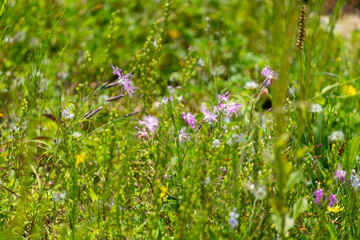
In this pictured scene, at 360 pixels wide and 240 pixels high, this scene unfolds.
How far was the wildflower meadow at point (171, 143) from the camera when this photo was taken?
1.35m

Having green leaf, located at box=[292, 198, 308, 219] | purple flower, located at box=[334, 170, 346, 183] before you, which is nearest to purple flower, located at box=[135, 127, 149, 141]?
green leaf, located at box=[292, 198, 308, 219]

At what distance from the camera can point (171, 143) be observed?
1.71 meters

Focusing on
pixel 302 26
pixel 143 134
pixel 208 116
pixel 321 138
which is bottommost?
pixel 321 138

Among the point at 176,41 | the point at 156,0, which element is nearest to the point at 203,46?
the point at 176,41

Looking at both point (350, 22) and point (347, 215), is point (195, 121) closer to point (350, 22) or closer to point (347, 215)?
point (347, 215)

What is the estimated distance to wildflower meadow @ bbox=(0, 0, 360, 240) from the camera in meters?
1.35

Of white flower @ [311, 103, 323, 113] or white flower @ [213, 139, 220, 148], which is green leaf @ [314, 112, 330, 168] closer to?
white flower @ [311, 103, 323, 113]

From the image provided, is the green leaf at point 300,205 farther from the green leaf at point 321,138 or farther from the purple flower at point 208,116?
the green leaf at point 321,138

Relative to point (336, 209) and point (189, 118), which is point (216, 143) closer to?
point (189, 118)

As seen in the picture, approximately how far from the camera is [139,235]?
5.04 feet

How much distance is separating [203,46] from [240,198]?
9.19 ft

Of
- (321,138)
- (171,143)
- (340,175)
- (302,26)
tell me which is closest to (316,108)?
(321,138)

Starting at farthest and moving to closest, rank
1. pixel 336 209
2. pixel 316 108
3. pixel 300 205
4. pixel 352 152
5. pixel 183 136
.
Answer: pixel 316 108, pixel 352 152, pixel 183 136, pixel 336 209, pixel 300 205

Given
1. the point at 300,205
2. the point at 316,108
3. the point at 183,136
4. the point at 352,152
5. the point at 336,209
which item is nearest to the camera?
the point at 300,205
